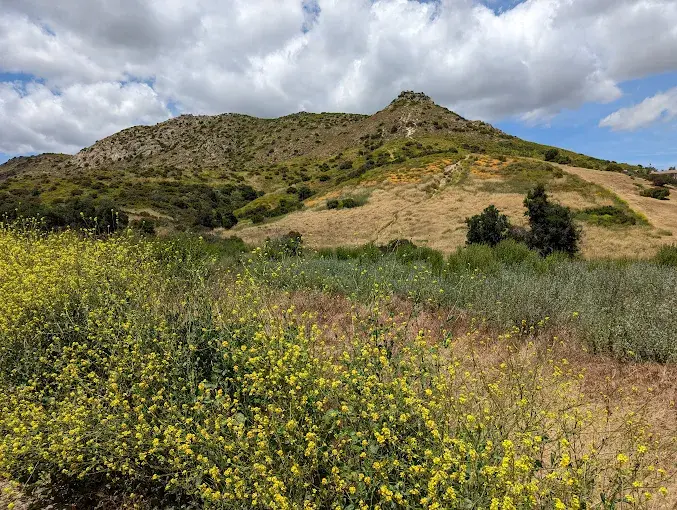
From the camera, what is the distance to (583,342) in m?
6.31

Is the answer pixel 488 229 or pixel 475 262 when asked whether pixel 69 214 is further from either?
pixel 475 262

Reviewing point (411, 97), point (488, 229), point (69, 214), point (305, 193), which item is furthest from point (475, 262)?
point (411, 97)

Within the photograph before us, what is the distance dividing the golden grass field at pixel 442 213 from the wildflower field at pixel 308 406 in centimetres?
1265

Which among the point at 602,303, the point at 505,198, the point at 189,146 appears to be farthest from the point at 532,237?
the point at 189,146

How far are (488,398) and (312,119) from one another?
91.6 m

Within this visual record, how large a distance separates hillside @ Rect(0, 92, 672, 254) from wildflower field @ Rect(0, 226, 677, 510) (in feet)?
33.3

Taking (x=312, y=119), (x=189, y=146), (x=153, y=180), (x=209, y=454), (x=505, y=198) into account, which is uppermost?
(x=312, y=119)

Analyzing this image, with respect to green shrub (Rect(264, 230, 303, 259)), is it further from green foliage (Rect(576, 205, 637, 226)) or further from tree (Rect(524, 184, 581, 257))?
green foliage (Rect(576, 205, 637, 226))

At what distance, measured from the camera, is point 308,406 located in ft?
12.3

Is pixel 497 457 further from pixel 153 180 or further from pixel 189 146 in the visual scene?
pixel 189 146

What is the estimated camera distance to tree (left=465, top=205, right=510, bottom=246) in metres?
19.0

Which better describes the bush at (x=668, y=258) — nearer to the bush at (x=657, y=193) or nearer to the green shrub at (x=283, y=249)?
the green shrub at (x=283, y=249)

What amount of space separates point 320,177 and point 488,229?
33255mm

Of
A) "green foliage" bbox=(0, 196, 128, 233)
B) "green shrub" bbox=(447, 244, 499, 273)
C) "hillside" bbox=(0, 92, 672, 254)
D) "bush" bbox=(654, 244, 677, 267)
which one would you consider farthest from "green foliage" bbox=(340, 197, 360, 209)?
"bush" bbox=(654, 244, 677, 267)
